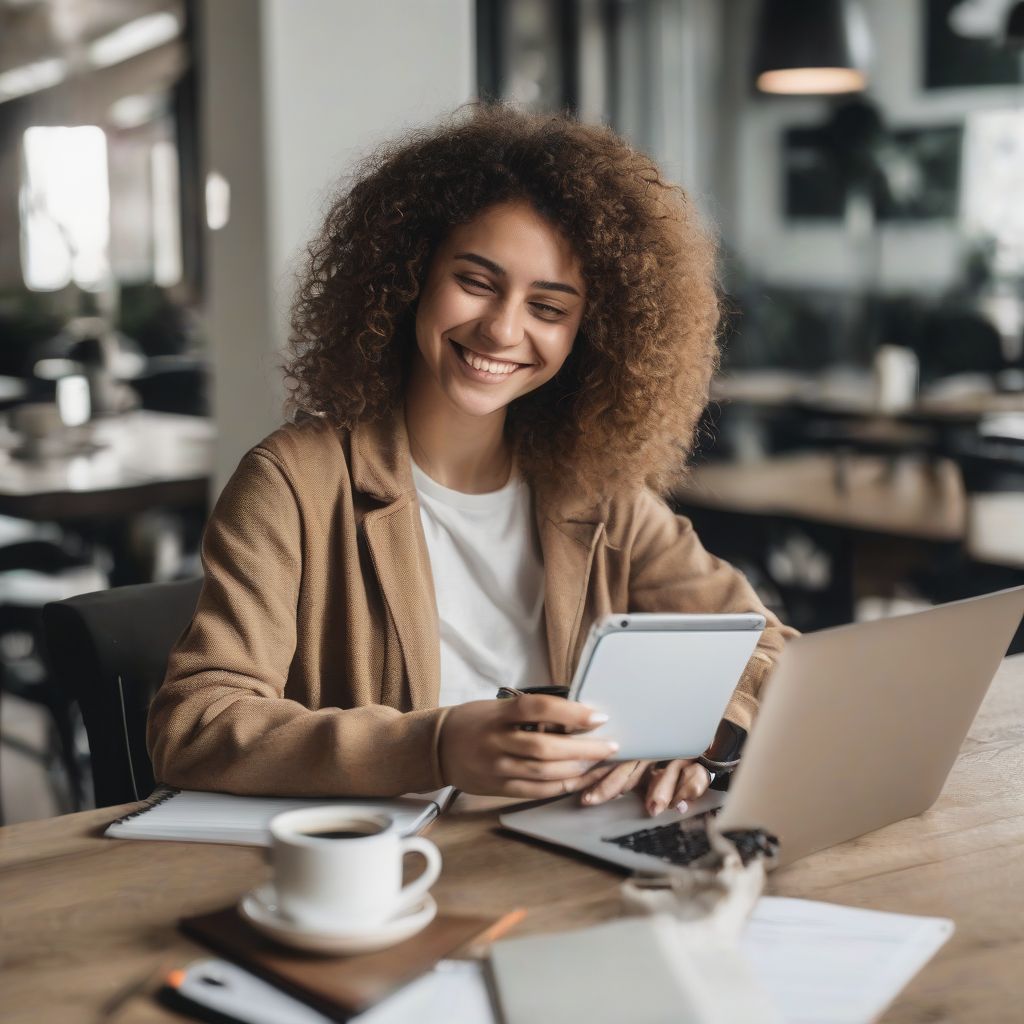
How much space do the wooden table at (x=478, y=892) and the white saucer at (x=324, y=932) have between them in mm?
61

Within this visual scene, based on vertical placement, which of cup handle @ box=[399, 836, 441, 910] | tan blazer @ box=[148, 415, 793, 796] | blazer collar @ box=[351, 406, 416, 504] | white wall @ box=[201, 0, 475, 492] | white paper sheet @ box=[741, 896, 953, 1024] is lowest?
white paper sheet @ box=[741, 896, 953, 1024]

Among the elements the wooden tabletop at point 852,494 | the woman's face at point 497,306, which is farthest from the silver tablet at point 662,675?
the wooden tabletop at point 852,494

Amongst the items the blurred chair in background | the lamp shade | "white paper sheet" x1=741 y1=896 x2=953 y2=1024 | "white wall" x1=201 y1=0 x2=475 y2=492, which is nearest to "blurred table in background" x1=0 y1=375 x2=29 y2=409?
the blurred chair in background

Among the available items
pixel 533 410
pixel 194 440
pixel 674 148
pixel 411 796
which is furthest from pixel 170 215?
pixel 411 796

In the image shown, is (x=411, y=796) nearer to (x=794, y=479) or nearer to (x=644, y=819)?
(x=644, y=819)

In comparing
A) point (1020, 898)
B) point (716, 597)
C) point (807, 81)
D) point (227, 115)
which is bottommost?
point (1020, 898)

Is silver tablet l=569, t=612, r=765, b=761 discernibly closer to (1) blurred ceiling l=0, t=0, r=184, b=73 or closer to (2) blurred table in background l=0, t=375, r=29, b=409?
(2) blurred table in background l=0, t=375, r=29, b=409

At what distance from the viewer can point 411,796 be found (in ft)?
4.16

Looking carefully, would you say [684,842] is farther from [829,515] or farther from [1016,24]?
[1016,24]

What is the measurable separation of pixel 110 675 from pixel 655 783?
659 mm

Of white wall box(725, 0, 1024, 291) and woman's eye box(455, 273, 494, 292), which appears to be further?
white wall box(725, 0, 1024, 291)

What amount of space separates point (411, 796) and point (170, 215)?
246 inches

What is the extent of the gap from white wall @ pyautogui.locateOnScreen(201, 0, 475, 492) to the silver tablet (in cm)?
210

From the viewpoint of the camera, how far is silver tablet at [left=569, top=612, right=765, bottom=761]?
1103mm
